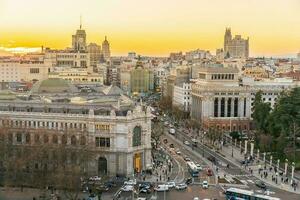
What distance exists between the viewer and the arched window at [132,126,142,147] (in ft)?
153

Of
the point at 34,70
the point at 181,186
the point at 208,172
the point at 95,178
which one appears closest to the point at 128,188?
the point at 95,178

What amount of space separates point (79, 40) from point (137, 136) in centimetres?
9966

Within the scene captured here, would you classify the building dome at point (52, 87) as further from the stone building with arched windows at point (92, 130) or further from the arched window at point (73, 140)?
the arched window at point (73, 140)

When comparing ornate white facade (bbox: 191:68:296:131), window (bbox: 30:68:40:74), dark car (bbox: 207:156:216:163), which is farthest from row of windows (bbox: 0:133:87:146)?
window (bbox: 30:68:40:74)

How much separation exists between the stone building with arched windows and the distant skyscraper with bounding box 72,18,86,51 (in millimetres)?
92109

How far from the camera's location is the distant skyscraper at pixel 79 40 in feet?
465

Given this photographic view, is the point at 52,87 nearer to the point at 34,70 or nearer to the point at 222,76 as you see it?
the point at 222,76

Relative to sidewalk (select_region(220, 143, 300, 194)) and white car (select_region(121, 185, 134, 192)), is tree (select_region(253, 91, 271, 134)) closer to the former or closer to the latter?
sidewalk (select_region(220, 143, 300, 194))

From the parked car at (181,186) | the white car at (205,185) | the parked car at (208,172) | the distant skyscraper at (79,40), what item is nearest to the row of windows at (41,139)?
the parked car at (181,186)

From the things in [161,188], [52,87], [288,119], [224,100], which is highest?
[52,87]

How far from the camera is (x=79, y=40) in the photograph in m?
144

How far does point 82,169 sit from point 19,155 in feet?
17.7

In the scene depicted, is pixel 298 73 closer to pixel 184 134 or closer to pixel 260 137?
pixel 184 134

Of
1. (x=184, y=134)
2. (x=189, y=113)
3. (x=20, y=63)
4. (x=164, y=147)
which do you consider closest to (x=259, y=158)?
(x=164, y=147)
